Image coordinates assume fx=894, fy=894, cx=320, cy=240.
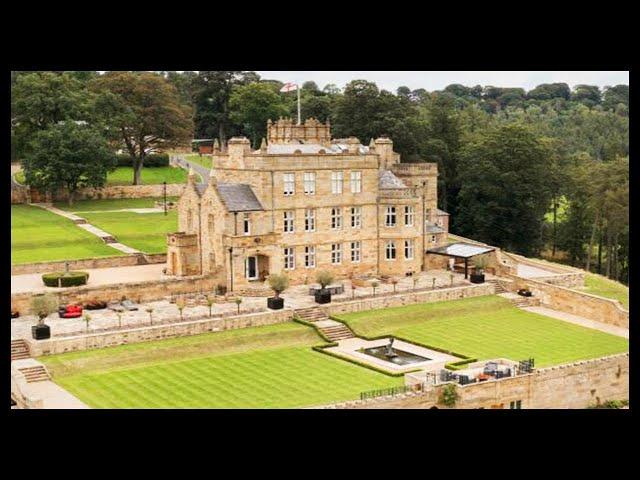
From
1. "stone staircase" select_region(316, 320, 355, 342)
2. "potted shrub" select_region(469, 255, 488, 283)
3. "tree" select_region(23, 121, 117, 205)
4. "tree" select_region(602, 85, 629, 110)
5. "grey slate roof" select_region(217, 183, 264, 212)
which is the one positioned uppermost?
"tree" select_region(602, 85, 629, 110)

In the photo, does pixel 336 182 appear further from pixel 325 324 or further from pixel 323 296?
pixel 325 324

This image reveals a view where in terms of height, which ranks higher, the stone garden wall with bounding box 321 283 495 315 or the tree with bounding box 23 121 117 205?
the tree with bounding box 23 121 117 205

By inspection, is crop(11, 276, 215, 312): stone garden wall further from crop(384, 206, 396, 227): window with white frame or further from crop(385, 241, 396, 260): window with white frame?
crop(384, 206, 396, 227): window with white frame

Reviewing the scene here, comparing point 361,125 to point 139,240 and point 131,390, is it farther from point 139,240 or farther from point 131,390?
point 131,390

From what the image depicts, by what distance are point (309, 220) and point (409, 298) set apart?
7.61m

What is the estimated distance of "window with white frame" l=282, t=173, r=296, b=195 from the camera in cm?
4991

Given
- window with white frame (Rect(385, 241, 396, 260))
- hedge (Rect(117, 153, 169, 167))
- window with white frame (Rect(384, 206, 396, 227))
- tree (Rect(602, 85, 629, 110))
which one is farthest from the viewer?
tree (Rect(602, 85, 629, 110))

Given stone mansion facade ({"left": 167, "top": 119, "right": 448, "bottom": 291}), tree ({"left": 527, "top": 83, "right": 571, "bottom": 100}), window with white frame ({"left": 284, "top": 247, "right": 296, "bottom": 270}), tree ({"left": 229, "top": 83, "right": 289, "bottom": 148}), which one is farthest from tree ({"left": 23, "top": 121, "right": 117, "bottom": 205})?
tree ({"left": 527, "top": 83, "right": 571, "bottom": 100})

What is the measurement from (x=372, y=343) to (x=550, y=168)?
3615 centimetres

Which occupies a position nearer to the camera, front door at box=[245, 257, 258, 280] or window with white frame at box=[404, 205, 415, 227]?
front door at box=[245, 257, 258, 280]

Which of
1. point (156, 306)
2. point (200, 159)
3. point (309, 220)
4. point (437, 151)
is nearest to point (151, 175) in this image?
point (200, 159)

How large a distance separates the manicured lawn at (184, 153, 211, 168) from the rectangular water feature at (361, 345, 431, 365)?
183 feet

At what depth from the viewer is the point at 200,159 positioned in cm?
9881

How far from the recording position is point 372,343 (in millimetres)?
42156
